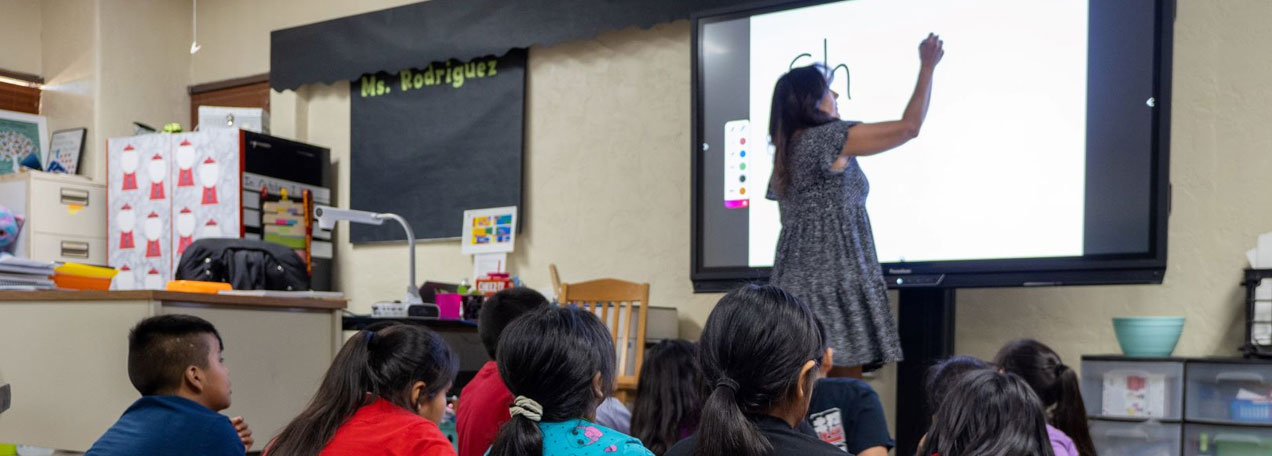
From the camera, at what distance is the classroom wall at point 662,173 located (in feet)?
11.0

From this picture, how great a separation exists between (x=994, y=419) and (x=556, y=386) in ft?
2.49

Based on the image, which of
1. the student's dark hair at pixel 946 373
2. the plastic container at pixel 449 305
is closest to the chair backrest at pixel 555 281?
the plastic container at pixel 449 305

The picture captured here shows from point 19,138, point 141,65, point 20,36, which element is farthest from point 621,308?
point 20,36

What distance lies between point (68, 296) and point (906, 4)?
2694 mm

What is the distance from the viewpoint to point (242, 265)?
397 centimetres

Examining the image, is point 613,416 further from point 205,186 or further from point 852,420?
point 205,186

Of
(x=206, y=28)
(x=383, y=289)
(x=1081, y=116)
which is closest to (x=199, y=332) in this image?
(x=1081, y=116)

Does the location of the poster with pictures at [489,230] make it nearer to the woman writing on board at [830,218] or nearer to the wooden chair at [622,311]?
the wooden chair at [622,311]

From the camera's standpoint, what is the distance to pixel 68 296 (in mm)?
2604

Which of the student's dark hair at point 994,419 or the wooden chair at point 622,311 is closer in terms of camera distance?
the student's dark hair at point 994,419

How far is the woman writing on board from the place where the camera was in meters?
2.78

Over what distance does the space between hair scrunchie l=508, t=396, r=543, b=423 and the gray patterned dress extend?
1.35 m

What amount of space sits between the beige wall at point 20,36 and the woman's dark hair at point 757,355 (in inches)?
227

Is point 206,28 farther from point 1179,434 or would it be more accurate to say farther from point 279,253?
point 1179,434
